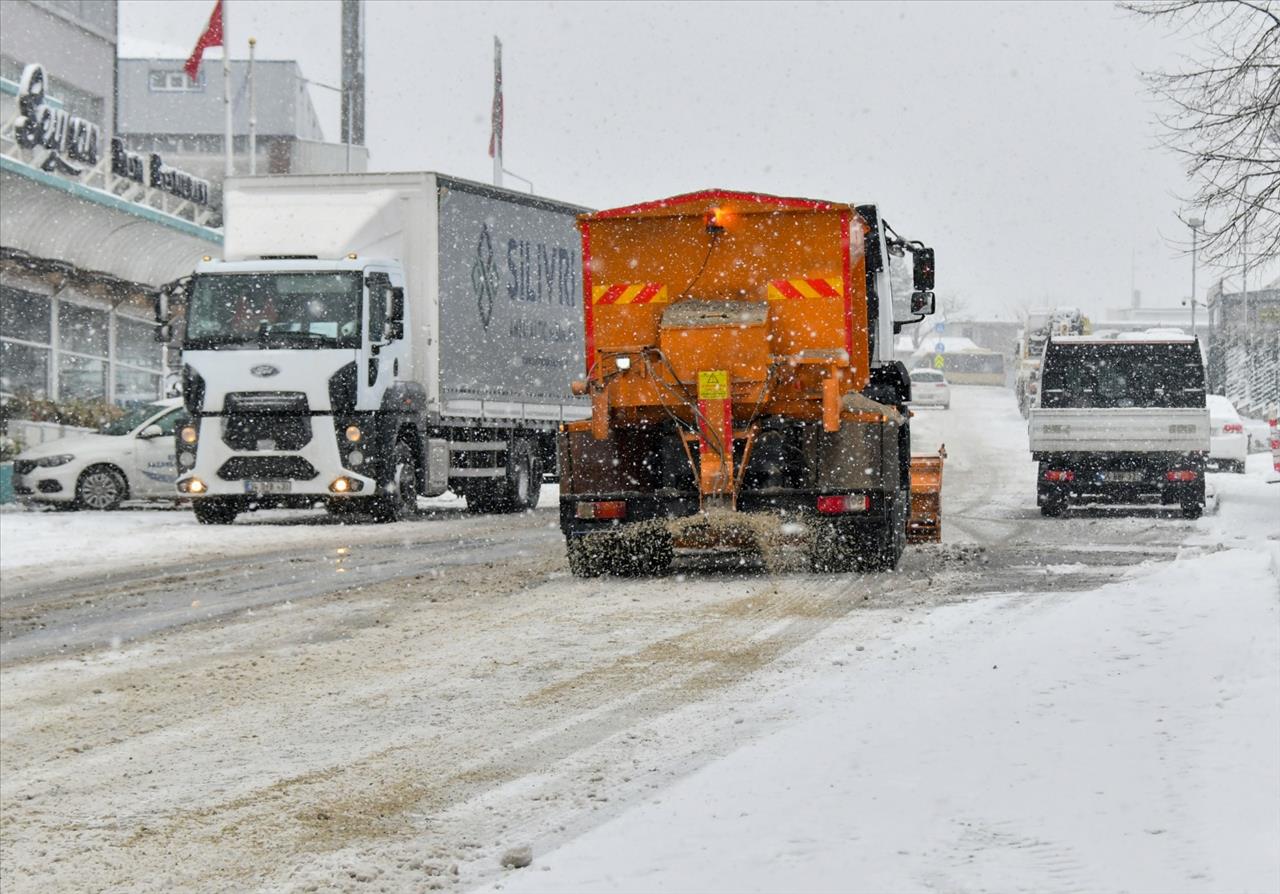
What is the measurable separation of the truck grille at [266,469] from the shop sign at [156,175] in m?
14.7

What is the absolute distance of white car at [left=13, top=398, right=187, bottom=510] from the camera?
24.2 metres

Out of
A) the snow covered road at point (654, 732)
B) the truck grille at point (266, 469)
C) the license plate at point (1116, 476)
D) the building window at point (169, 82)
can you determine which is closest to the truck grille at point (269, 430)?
the truck grille at point (266, 469)

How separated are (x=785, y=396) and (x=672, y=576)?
1.82 m

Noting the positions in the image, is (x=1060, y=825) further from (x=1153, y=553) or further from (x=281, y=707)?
(x=1153, y=553)

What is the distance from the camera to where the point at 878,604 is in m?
12.0

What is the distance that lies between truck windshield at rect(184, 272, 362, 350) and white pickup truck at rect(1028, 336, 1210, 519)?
8.65 m

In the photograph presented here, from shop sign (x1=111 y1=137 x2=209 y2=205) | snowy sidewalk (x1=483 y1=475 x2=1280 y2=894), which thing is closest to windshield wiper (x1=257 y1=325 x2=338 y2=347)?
snowy sidewalk (x1=483 y1=475 x2=1280 y2=894)

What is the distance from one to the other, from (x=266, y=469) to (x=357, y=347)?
5.94 ft

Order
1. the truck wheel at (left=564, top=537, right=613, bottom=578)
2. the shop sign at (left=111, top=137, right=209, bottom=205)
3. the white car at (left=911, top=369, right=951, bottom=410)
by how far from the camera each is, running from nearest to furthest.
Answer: the truck wheel at (left=564, top=537, right=613, bottom=578) < the shop sign at (left=111, top=137, right=209, bottom=205) < the white car at (left=911, top=369, right=951, bottom=410)

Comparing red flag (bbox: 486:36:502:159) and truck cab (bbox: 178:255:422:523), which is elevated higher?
red flag (bbox: 486:36:502:159)

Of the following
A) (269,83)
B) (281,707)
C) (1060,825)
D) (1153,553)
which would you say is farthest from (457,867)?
(269,83)

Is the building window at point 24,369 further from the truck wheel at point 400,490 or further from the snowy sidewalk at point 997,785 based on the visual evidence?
the snowy sidewalk at point 997,785

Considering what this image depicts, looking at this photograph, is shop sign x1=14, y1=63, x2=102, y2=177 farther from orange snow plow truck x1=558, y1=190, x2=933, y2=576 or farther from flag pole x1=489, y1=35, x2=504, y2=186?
orange snow plow truck x1=558, y1=190, x2=933, y2=576

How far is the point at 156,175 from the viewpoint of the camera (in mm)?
35406
